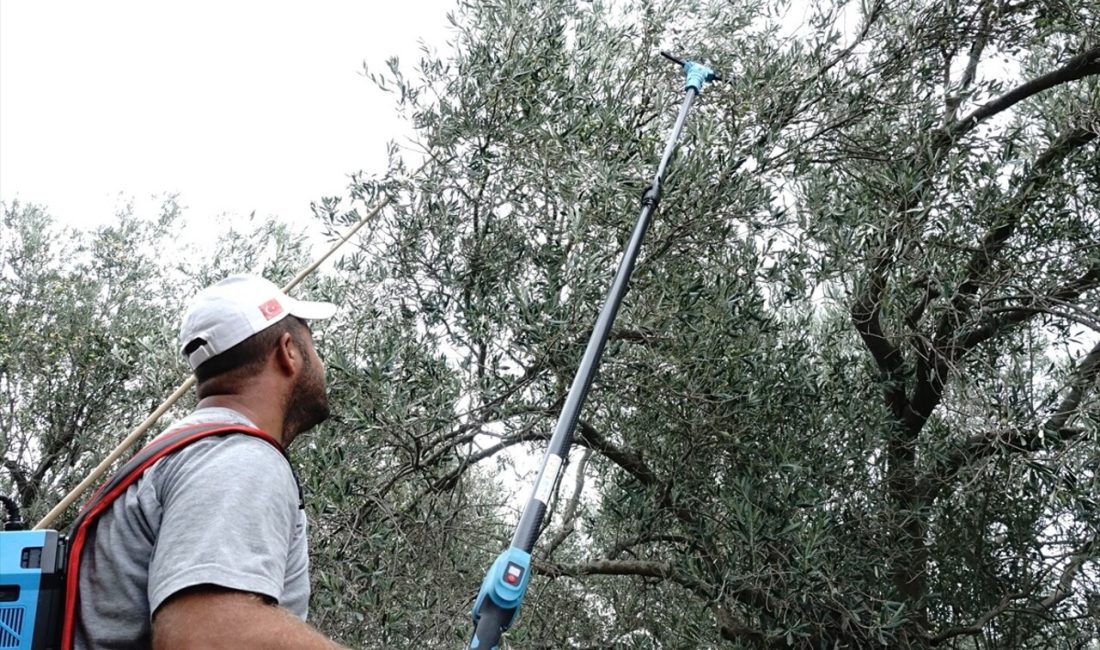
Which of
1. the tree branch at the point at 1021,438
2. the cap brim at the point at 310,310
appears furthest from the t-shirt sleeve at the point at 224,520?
the tree branch at the point at 1021,438

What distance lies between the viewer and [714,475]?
20.4 ft

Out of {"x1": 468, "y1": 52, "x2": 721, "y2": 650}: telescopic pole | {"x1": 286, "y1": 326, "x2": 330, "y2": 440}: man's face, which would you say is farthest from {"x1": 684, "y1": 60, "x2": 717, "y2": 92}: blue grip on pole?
{"x1": 286, "y1": 326, "x2": 330, "y2": 440}: man's face

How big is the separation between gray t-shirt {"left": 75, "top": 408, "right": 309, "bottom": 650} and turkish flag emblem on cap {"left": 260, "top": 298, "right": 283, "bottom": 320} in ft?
1.59

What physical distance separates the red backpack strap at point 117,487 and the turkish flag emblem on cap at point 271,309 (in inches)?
17.3

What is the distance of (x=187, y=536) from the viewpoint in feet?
6.16

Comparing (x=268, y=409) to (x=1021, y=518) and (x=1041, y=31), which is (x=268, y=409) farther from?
(x=1041, y=31)

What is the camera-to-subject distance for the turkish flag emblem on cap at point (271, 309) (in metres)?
2.47

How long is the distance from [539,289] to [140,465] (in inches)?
151

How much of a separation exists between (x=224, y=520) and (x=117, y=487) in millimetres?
297

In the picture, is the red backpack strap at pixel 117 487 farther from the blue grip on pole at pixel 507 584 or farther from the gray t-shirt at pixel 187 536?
the blue grip on pole at pixel 507 584

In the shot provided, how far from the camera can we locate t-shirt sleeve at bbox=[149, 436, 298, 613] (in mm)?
1851

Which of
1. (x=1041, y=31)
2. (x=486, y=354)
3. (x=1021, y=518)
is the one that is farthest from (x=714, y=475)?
(x=1041, y=31)

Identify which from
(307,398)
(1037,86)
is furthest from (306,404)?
(1037,86)

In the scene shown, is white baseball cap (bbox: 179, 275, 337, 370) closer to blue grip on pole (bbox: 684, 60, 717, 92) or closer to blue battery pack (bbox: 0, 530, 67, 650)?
blue battery pack (bbox: 0, 530, 67, 650)
